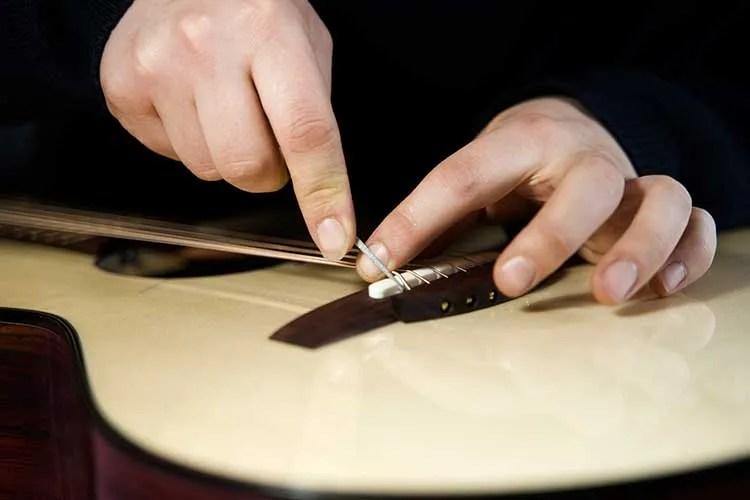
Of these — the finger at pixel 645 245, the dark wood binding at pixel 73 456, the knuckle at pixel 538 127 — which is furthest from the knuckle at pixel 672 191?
the dark wood binding at pixel 73 456

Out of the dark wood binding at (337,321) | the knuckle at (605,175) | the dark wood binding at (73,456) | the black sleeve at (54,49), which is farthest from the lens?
the black sleeve at (54,49)

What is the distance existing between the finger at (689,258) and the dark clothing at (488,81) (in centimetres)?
15

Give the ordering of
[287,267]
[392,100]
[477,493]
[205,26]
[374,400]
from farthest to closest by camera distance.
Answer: [392,100] < [287,267] < [205,26] < [374,400] < [477,493]

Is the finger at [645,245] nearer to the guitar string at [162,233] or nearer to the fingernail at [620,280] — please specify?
the fingernail at [620,280]

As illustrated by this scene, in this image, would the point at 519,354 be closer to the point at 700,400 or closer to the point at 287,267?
the point at 700,400

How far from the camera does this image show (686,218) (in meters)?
0.76

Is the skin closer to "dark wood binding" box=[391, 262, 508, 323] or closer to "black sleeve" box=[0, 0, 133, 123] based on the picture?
"dark wood binding" box=[391, 262, 508, 323]

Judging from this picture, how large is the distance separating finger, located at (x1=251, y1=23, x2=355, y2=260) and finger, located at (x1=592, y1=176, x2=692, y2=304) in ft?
0.70

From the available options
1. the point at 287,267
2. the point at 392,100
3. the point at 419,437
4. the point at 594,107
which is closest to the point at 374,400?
the point at 419,437

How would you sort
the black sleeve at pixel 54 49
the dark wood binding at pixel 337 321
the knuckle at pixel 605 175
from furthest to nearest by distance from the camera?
the black sleeve at pixel 54 49 < the knuckle at pixel 605 175 < the dark wood binding at pixel 337 321

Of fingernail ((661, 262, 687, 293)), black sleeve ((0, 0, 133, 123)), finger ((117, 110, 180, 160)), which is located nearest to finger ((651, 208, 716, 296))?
fingernail ((661, 262, 687, 293))

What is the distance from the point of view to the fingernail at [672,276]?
743 mm

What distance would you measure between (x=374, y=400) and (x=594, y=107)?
0.48 m

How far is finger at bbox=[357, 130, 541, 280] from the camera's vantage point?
732 mm
